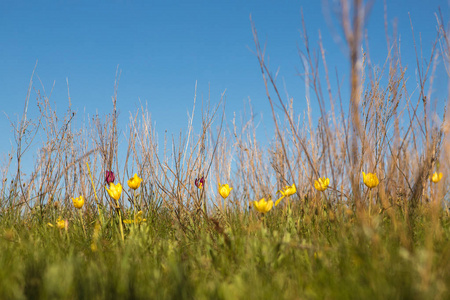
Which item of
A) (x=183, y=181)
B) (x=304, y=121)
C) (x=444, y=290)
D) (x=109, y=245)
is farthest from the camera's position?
(x=304, y=121)

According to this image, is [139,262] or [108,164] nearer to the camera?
[139,262]

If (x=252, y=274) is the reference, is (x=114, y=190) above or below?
above

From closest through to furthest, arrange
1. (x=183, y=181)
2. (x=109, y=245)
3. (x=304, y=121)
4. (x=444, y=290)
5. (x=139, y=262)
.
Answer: (x=444, y=290) → (x=139, y=262) → (x=109, y=245) → (x=183, y=181) → (x=304, y=121)

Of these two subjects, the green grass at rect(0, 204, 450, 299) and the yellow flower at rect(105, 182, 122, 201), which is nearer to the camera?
the green grass at rect(0, 204, 450, 299)

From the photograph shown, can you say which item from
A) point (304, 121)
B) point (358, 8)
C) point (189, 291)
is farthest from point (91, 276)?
point (304, 121)

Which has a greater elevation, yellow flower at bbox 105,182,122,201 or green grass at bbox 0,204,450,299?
yellow flower at bbox 105,182,122,201

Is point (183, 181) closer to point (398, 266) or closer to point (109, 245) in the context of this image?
point (109, 245)

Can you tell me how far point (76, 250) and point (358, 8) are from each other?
1.54 meters

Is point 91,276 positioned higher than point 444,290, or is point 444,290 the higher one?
point 91,276

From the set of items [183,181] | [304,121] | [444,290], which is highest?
[304,121]

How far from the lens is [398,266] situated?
118 centimetres

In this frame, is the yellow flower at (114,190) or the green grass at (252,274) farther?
the yellow flower at (114,190)

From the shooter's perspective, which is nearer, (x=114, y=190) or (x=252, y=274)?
(x=252, y=274)

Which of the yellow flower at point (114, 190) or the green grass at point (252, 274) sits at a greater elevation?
the yellow flower at point (114, 190)
